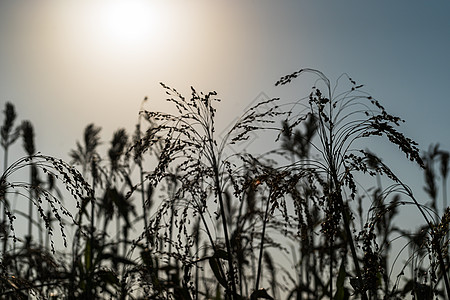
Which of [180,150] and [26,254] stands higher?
[180,150]

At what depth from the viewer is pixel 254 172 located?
12.8ft

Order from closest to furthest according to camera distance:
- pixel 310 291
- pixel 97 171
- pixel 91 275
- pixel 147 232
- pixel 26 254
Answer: pixel 147 232, pixel 91 275, pixel 26 254, pixel 310 291, pixel 97 171

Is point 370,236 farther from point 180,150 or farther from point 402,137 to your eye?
point 180,150

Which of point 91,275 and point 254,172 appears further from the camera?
point 91,275

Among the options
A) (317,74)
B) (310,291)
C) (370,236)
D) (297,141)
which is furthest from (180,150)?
(297,141)

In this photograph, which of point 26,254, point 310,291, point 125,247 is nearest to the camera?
point 26,254

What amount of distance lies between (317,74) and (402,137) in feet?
3.33

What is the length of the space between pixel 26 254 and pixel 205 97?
7.33 ft

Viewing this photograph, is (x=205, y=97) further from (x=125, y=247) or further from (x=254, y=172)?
(x=125, y=247)

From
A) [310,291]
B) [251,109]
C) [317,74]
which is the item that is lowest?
[310,291]

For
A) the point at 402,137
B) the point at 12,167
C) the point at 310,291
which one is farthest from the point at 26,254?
the point at 402,137

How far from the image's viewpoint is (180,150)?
3.69 m

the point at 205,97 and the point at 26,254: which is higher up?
the point at 205,97

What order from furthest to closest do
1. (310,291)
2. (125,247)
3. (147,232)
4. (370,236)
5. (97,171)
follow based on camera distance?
(125,247)
(97,171)
(310,291)
(147,232)
(370,236)
